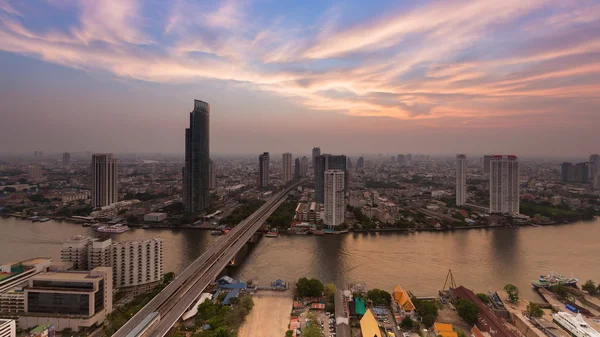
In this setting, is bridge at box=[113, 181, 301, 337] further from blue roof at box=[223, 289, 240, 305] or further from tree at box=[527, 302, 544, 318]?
tree at box=[527, 302, 544, 318]

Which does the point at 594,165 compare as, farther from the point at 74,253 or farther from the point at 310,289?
the point at 74,253

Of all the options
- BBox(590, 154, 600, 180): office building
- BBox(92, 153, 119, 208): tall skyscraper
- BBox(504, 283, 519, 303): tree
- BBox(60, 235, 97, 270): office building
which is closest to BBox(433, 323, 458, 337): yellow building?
BBox(504, 283, 519, 303): tree

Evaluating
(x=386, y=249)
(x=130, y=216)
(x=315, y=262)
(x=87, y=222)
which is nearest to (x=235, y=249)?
(x=315, y=262)

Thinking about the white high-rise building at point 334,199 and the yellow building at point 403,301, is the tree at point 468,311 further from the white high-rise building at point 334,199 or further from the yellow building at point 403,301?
the white high-rise building at point 334,199

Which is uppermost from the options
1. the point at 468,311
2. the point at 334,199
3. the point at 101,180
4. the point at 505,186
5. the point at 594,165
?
the point at 594,165

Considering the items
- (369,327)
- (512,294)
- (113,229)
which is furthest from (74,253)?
(512,294)

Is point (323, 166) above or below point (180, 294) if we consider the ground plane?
above
